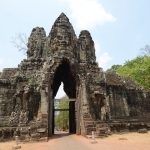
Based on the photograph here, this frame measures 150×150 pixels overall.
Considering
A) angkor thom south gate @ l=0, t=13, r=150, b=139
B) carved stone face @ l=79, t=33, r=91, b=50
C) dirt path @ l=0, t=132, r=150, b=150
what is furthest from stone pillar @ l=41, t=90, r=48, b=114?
carved stone face @ l=79, t=33, r=91, b=50

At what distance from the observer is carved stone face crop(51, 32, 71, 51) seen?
45.2 ft

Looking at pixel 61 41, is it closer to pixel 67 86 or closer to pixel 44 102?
pixel 67 86

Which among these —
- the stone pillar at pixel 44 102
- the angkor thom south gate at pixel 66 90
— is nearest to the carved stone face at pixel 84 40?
the angkor thom south gate at pixel 66 90

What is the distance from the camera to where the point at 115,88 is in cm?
1628

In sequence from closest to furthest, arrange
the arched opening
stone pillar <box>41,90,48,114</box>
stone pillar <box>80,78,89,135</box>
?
stone pillar <box>41,90,48,114</box>
stone pillar <box>80,78,89,135</box>
the arched opening

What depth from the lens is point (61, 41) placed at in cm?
1395

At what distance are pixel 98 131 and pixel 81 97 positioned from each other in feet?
8.64

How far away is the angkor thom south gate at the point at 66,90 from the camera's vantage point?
37.2 ft

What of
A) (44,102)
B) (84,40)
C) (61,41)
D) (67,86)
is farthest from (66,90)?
(44,102)

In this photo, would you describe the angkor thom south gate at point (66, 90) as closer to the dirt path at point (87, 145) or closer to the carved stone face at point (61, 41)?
the carved stone face at point (61, 41)

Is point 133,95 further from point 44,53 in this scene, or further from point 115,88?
point 44,53

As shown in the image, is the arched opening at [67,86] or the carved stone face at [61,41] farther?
the arched opening at [67,86]

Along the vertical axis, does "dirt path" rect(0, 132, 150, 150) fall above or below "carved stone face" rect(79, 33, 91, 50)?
below

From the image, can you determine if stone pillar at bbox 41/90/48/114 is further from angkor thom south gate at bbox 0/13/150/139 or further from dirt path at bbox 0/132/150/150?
dirt path at bbox 0/132/150/150
